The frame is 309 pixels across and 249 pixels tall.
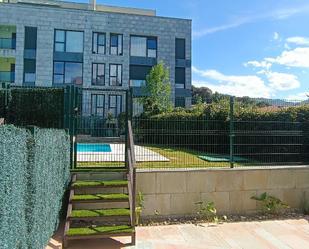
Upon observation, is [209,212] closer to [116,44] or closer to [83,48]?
[83,48]

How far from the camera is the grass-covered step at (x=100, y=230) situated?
6.03 meters

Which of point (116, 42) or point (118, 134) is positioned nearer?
point (118, 134)

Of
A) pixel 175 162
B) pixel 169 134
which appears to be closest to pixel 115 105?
pixel 169 134

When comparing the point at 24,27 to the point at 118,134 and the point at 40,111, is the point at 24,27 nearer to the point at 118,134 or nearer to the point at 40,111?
the point at 40,111

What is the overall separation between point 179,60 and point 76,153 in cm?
2903

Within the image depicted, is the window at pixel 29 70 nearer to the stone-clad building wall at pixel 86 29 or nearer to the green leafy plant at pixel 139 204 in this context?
the stone-clad building wall at pixel 86 29

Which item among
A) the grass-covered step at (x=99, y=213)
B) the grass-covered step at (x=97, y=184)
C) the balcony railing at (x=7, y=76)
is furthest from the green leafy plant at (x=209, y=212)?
the balcony railing at (x=7, y=76)

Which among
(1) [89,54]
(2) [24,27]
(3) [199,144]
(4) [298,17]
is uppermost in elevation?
(2) [24,27]

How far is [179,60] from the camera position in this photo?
36.1m

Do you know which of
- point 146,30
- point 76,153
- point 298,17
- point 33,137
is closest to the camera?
point 33,137

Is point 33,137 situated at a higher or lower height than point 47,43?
lower

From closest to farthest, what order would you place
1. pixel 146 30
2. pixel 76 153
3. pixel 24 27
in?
pixel 76 153 → pixel 24 27 → pixel 146 30

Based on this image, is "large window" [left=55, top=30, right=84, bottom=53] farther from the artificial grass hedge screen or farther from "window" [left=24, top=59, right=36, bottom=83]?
the artificial grass hedge screen

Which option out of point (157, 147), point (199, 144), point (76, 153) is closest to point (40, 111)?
point (76, 153)
